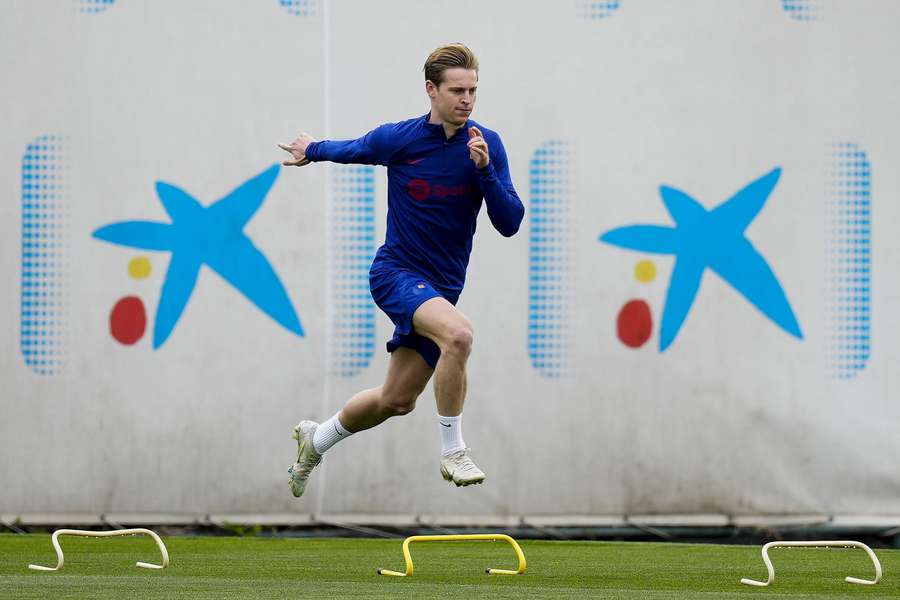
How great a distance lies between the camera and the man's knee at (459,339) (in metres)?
5.98

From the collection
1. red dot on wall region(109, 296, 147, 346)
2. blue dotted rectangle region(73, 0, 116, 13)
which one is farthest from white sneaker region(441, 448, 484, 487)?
blue dotted rectangle region(73, 0, 116, 13)

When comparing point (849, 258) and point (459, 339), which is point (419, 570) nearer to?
point (459, 339)

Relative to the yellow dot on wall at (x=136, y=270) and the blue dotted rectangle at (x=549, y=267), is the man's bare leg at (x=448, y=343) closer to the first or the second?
the blue dotted rectangle at (x=549, y=267)

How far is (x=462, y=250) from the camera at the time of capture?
6.52 meters

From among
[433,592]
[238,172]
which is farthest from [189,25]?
[433,592]

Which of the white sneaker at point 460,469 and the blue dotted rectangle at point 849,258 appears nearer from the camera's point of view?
the white sneaker at point 460,469

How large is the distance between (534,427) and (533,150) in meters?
1.69

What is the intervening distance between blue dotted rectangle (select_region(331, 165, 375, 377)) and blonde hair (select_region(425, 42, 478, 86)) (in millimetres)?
2424

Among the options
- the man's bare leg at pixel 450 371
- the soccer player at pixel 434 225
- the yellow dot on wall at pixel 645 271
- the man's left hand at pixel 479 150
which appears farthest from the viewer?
the yellow dot on wall at pixel 645 271

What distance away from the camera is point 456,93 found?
6250 millimetres

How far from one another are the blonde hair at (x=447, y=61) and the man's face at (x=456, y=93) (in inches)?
0.8

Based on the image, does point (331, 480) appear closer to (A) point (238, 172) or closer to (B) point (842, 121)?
(A) point (238, 172)

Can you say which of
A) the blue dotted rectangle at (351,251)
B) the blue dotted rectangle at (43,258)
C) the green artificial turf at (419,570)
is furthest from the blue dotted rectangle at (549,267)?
the blue dotted rectangle at (43,258)

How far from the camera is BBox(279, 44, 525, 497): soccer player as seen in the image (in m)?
6.13
